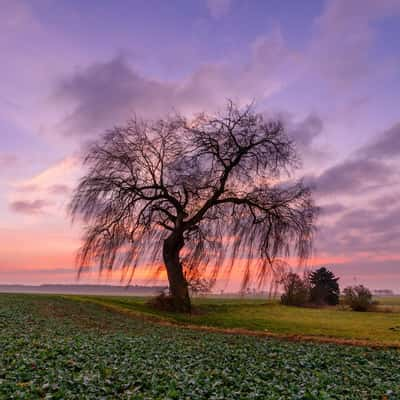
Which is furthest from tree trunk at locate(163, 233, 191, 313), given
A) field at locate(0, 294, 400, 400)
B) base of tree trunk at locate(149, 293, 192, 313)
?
field at locate(0, 294, 400, 400)

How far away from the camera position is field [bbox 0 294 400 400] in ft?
32.2

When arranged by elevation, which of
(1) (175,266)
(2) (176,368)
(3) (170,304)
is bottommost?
(2) (176,368)

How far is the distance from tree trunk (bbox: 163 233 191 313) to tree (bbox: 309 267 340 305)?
29.4 meters

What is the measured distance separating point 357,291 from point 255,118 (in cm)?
3179

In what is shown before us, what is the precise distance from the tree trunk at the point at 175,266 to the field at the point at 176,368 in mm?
12597

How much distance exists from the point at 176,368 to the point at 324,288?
177 ft

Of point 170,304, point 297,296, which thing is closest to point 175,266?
point 170,304

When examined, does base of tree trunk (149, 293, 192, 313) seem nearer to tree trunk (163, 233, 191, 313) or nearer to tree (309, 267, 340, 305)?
tree trunk (163, 233, 191, 313)

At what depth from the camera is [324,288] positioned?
2457 inches

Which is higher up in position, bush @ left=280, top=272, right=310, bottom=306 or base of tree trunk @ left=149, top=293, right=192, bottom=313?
bush @ left=280, top=272, right=310, bottom=306

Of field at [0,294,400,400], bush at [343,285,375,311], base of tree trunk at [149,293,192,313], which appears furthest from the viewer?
bush at [343,285,375,311]

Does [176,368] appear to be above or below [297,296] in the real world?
below

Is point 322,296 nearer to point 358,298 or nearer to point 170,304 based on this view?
point 358,298

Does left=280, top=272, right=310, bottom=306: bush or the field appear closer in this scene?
the field
